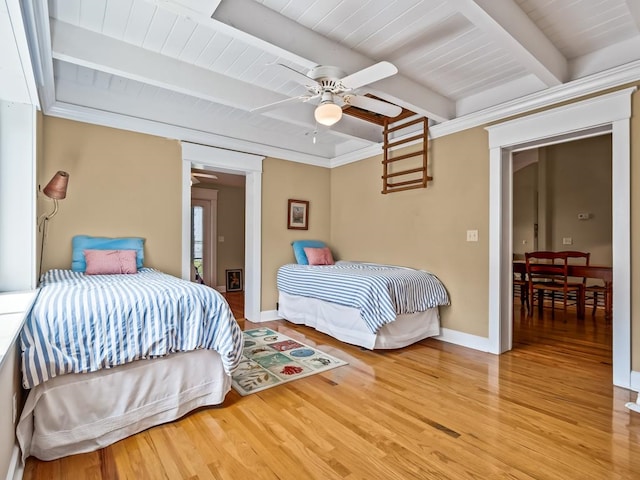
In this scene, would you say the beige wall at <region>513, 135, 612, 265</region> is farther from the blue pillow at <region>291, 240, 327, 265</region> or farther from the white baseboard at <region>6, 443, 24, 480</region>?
the white baseboard at <region>6, 443, 24, 480</region>

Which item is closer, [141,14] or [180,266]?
[141,14]

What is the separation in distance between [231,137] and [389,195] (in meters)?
2.09

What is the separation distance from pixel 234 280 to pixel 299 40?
5.47 m

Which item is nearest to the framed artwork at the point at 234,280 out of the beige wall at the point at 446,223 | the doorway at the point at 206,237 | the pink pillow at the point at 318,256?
the doorway at the point at 206,237

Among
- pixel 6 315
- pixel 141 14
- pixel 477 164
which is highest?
pixel 141 14

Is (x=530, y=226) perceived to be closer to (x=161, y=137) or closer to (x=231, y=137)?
(x=231, y=137)

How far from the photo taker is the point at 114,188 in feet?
11.1

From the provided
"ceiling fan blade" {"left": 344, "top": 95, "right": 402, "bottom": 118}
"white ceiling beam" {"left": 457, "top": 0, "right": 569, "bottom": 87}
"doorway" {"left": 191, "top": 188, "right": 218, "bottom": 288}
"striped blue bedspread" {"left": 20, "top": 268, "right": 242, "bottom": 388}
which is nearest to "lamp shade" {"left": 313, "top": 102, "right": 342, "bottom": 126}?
"ceiling fan blade" {"left": 344, "top": 95, "right": 402, "bottom": 118}

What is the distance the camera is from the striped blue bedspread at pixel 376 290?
311cm

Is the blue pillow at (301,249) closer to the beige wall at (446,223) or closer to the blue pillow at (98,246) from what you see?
the beige wall at (446,223)

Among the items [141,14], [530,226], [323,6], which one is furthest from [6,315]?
[530,226]

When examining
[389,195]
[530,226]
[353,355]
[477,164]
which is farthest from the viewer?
[530,226]

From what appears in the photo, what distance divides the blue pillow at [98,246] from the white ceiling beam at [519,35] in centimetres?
331

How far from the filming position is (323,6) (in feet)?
6.76
